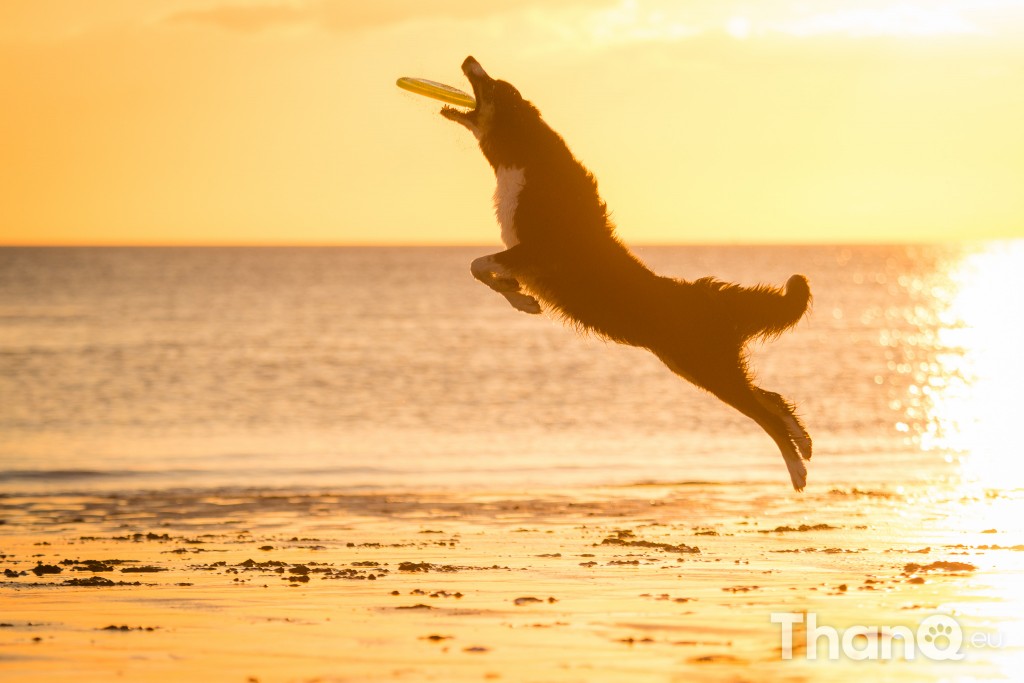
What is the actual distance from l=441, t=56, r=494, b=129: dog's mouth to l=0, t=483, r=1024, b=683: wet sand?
3568 mm

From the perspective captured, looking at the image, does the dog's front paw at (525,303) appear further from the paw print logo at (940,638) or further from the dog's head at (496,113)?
the paw print logo at (940,638)

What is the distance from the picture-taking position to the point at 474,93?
394 inches

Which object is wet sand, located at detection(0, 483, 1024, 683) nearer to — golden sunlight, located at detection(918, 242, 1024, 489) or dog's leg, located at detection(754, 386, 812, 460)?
dog's leg, located at detection(754, 386, 812, 460)

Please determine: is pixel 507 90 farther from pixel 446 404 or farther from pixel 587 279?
pixel 446 404

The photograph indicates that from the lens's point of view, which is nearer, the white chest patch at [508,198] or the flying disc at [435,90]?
the flying disc at [435,90]

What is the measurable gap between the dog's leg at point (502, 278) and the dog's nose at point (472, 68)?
126 cm

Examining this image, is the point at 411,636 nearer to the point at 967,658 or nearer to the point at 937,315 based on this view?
the point at 967,658

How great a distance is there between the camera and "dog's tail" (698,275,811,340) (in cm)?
1006

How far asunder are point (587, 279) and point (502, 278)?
570 mm

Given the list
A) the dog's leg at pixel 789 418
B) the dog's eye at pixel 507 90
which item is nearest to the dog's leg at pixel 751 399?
the dog's leg at pixel 789 418

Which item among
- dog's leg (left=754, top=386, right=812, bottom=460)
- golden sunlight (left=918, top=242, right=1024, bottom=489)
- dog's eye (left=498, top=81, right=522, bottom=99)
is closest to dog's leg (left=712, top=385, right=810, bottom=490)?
dog's leg (left=754, top=386, right=812, bottom=460)

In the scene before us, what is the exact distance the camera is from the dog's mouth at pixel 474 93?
9961 millimetres

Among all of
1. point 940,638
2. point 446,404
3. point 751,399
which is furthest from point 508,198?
point 446,404

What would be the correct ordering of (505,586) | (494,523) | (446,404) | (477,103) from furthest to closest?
(446,404), (494,523), (505,586), (477,103)
